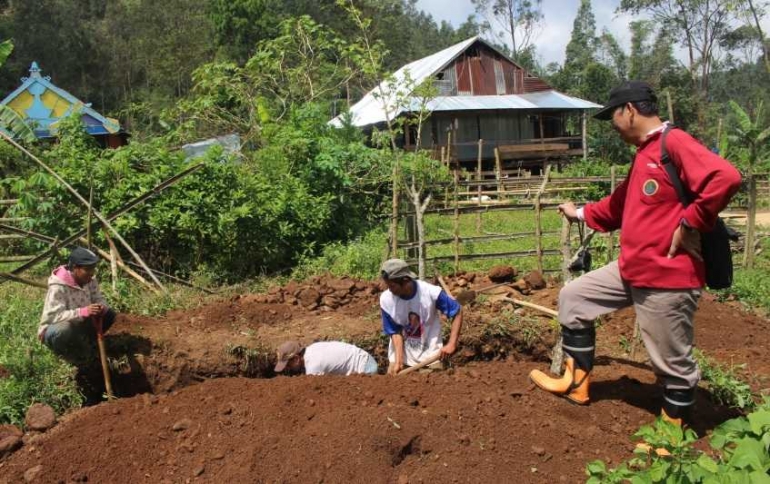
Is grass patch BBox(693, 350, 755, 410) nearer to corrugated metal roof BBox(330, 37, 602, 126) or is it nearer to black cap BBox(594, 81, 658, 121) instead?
black cap BBox(594, 81, 658, 121)

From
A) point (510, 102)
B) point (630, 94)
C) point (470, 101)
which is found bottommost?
point (630, 94)

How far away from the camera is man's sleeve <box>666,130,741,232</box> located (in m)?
2.67

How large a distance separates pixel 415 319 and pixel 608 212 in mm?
1621

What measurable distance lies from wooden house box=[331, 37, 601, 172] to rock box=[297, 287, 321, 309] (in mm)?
16972

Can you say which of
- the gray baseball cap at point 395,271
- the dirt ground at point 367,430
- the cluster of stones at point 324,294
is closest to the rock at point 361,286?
the cluster of stones at point 324,294

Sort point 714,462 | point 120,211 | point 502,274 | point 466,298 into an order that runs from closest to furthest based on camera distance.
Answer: point 714,462
point 466,298
point 120,211
point 502,274

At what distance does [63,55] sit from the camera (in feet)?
108

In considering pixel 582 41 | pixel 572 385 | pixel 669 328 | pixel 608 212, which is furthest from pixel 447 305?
pixel 582 41

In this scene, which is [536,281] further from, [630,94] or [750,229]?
[630,94]

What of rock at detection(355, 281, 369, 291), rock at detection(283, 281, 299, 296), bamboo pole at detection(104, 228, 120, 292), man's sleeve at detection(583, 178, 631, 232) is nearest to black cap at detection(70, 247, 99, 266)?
bamboo pole at detection(104, 228, 120, 292)

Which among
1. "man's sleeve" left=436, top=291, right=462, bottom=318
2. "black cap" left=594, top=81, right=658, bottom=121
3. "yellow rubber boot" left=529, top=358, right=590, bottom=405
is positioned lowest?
"yellow rubber boot" left=529, top=358, right=590, bottom=405

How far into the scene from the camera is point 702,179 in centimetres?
273

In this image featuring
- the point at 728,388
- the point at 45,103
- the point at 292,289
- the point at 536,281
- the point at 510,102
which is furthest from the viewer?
the point at 510,102

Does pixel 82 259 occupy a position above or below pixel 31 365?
above
